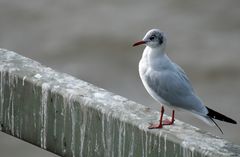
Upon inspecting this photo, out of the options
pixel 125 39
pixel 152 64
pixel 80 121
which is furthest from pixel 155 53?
pixel 125 39

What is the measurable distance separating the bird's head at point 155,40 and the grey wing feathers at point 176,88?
17cm

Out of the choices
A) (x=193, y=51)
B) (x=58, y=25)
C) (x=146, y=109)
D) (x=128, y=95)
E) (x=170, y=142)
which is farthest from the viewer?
(x=58, y=25)

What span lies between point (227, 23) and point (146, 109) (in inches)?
256

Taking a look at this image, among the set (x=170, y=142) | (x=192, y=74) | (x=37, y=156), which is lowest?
(x=37, y=156)

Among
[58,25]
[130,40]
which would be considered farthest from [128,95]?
[58,25]

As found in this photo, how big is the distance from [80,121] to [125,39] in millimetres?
6145

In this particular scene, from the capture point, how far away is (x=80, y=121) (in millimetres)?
4422

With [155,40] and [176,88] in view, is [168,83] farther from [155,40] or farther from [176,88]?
[155,40]

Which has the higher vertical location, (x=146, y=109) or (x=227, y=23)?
(x=146, y=109)

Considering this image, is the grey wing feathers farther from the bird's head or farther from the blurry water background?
the blurry water background

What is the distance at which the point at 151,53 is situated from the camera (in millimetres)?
4727

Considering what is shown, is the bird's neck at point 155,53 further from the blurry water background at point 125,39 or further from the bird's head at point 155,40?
the blurry water background at point 125,39

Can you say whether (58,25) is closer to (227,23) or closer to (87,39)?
(87,39)

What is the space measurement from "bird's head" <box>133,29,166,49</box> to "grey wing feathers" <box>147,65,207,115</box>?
0.56 feet
